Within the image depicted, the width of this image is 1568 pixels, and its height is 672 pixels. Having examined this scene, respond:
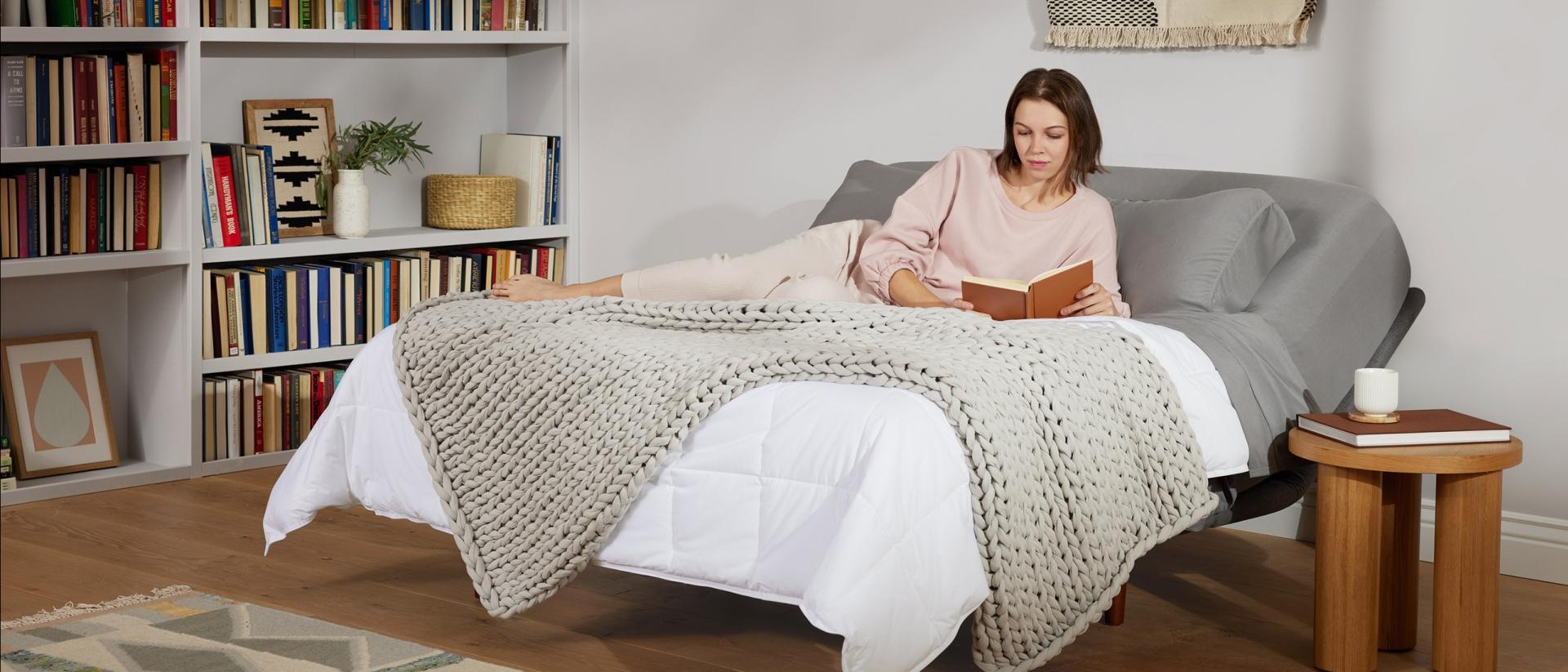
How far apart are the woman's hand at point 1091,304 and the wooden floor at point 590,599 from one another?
532 millimetres

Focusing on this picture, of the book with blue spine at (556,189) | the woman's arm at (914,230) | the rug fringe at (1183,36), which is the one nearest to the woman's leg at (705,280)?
the woman's arm at (914,230)

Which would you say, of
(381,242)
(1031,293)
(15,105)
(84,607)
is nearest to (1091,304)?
(1031,293)

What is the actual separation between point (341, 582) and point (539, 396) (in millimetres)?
793

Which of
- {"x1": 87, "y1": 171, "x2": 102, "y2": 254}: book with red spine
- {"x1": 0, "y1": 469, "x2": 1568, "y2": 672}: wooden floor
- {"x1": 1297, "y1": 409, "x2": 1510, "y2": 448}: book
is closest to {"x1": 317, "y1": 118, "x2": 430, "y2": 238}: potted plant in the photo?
{"x1": 87, "y1": 171, "x2": 102, "y2": 254}: book with red spine

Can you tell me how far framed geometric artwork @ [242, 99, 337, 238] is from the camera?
3.95m

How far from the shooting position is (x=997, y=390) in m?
2.03

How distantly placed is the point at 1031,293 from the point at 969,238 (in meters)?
0.41

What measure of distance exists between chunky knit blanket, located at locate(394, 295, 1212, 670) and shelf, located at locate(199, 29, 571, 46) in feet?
5.11

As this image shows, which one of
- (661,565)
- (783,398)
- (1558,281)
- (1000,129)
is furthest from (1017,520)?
(1000,129)

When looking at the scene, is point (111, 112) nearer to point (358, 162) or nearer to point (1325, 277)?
point (358, 162)

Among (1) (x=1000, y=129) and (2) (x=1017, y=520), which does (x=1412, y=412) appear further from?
(1) (x=1000, y=129)

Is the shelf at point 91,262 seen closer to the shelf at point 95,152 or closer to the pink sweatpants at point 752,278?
the shelf at point 95,152

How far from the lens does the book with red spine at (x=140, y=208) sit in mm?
3561

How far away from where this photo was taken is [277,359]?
3857 mm
